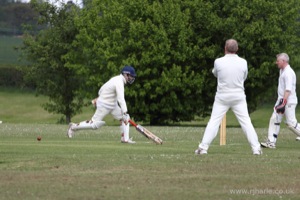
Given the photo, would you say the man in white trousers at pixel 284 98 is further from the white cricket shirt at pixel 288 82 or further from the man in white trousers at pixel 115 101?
the man in white trousers at pixel 115 101

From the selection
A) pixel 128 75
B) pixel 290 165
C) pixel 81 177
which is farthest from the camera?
pixel 128 75

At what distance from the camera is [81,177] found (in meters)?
15.0

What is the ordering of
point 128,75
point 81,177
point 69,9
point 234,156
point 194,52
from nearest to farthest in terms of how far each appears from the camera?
point 81,177 < point 234,156 < point 128,75 < point 194,52 < point 69,9

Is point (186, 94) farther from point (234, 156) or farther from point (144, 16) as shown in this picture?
point (234, 156)

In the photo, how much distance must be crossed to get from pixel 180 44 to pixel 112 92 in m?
34.2

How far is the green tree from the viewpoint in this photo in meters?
67.6

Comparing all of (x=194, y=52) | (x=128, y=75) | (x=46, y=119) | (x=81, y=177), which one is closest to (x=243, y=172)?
(x=81, y=177)

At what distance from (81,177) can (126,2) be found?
156 feet

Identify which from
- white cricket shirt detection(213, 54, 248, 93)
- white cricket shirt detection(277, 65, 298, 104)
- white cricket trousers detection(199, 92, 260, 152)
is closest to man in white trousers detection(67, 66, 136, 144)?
white cricket shirt detection(277, 65, 298, 104)

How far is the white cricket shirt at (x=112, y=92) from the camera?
24812 mm

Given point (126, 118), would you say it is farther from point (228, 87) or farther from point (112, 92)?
point (228, 87)

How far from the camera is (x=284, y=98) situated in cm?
2300

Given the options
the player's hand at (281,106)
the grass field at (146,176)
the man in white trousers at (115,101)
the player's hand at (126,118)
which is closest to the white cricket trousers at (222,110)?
the grass field at (146,176)

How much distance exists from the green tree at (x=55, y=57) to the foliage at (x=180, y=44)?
412cm
